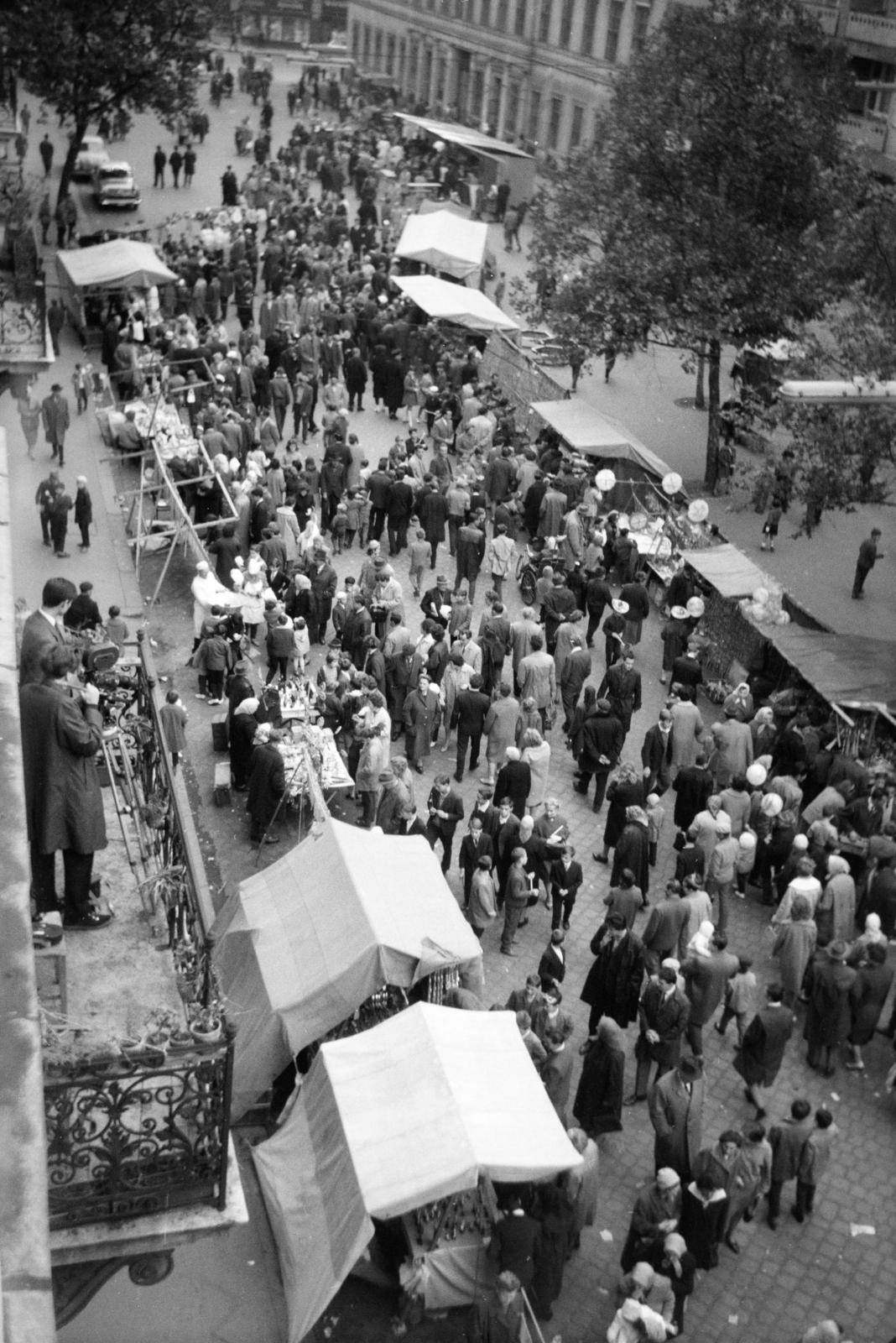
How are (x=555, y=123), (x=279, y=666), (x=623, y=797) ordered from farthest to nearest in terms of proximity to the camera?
(x=555, y=123) → (x=279, y=666) → (x=623, y=797)

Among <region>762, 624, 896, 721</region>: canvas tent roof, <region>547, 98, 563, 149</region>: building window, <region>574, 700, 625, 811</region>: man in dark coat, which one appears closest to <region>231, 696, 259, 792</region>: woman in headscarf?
<region>574, 700, 625, 811</region>: man in dark coat

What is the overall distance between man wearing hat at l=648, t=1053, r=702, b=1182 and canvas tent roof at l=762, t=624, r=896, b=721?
6925mm

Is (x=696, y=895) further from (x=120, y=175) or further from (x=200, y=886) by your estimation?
(x=120, y=175)

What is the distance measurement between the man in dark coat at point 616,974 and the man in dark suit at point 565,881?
1.21 meters

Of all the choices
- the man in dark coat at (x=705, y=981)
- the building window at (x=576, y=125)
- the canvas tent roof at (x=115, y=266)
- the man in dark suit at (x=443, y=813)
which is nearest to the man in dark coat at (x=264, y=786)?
the man in dark suit at (x=443, y=813)

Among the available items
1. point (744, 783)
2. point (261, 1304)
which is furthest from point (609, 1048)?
point (744, 783)

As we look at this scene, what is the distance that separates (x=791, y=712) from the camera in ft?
55.8

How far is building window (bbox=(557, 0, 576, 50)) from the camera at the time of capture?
192 ft

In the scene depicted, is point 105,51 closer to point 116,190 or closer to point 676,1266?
point 116,190

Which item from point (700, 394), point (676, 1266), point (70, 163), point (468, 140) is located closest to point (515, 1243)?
point (676, 1266)

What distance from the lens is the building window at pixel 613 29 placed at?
2164 inches

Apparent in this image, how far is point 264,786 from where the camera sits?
1514 centimetres

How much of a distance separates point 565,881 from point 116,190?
36.3 m

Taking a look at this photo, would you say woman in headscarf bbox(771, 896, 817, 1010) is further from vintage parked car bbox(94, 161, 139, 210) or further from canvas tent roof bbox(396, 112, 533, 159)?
canvas tent roof bbox(396, 112, 533, 159)
